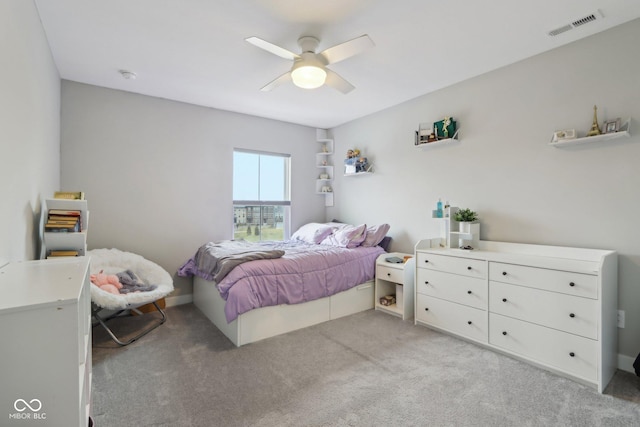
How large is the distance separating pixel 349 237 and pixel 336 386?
6.34ft

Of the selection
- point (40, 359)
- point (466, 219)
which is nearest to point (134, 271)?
point (40, 359)

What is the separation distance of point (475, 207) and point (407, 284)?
1.08m

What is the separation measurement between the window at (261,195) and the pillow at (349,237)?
1121mm

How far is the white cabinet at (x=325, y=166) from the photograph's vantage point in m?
5.05

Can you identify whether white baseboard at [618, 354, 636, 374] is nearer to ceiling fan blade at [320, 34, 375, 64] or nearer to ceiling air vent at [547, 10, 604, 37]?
ceiling air vent at [547, 10, 604, 37]

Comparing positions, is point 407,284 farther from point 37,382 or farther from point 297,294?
point 37,382

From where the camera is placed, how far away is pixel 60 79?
123 inches

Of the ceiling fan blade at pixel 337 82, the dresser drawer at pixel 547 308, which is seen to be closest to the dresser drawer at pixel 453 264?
the dresser drawer at pixel 547 308

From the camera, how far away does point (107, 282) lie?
2725 mm

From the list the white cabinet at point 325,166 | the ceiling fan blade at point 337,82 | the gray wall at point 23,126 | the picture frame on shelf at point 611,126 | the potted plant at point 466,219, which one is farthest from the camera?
the white cabinet at point 325,166

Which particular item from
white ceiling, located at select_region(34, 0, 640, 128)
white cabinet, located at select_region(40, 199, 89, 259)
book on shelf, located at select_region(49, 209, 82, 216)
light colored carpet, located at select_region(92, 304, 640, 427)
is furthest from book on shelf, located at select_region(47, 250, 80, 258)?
white ceiling, located at select_region(34, 0, 640, 128)

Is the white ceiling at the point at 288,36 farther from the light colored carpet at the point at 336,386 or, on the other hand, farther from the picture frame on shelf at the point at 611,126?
the light colored carpet at the point at 336,386

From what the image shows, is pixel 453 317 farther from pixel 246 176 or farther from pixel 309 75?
pixel 246 176

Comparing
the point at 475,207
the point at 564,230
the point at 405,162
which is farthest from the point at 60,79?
the point at 564,230
